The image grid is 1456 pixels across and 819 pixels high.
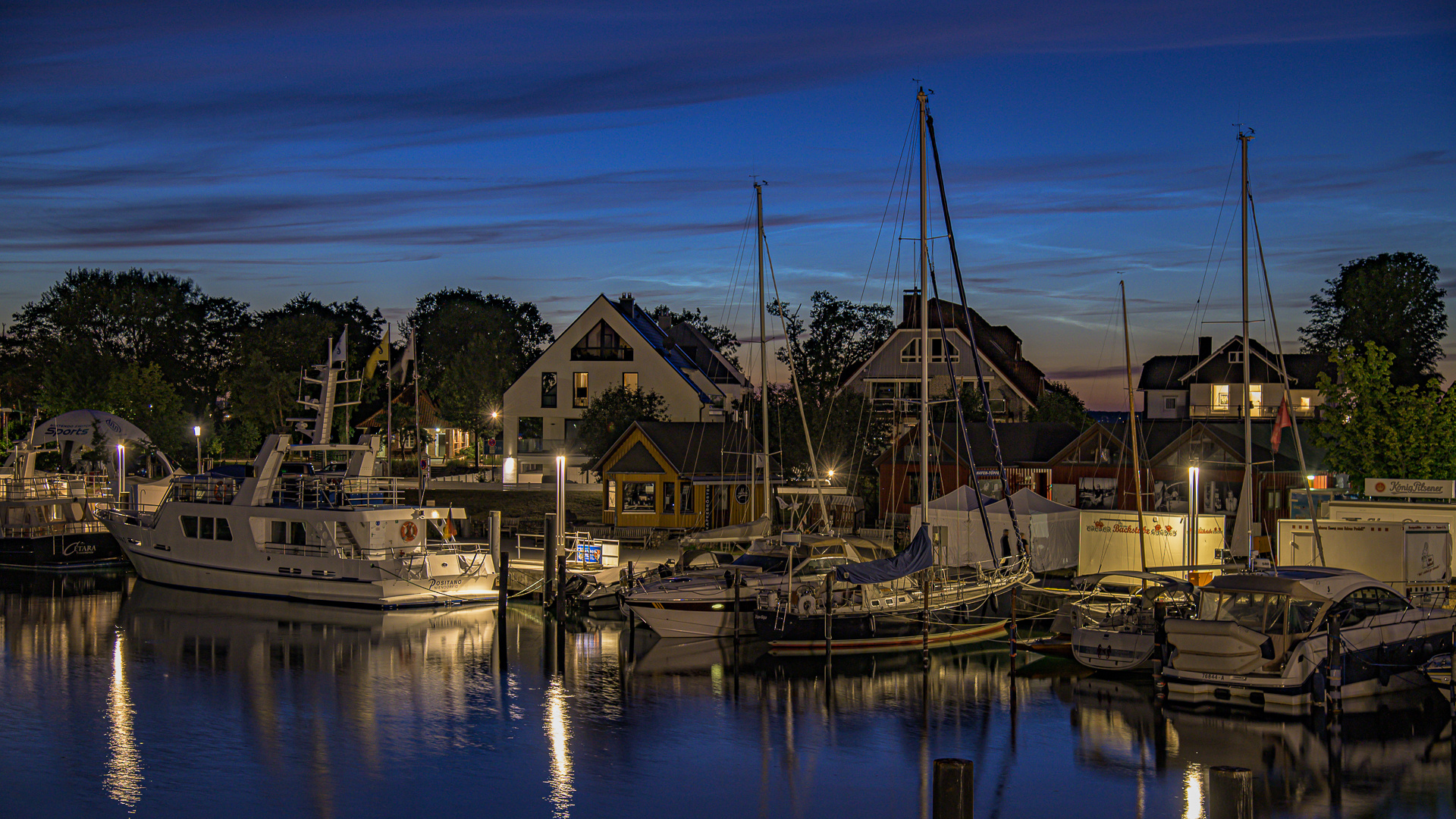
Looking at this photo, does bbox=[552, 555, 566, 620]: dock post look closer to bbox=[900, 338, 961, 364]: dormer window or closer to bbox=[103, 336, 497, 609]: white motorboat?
bbox=[103, 336, 497, 609]: white motorboat

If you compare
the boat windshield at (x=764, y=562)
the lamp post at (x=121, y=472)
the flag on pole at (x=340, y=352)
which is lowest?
the boat windshield at (x=764, y=562)

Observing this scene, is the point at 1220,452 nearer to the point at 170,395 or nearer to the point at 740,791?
the point at 740,791

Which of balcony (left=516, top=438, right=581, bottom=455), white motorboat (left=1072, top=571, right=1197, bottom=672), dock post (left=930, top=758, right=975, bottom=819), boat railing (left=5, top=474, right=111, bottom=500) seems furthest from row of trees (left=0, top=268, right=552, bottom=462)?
dock post (left=930, top=758, right=975, bottom=819)

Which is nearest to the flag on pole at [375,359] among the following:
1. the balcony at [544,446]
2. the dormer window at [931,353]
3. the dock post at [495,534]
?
the dock post at [495,534]

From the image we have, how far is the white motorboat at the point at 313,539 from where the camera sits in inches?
1378

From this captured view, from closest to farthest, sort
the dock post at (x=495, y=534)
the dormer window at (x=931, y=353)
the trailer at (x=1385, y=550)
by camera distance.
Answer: the trailer at (x=1385, y=550) < the dock post at (x=495, y=534) < the dormer window at (x=931, y=353)

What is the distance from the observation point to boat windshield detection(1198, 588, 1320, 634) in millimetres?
21797

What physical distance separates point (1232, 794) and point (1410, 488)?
2670 centimetres

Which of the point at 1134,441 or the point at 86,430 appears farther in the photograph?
the point at 86,430

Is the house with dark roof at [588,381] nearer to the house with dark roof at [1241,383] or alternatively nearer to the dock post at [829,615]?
the house with dark roof at [1241,383]

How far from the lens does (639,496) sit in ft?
157

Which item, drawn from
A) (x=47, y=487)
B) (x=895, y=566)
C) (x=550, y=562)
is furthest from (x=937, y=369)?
(x=47, y=487)

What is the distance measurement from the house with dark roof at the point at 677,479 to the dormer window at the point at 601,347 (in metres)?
20.5

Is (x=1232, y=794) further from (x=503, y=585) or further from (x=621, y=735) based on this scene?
(x=503, y=585)
